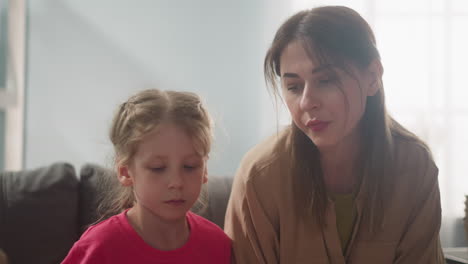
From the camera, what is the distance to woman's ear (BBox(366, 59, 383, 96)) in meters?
1.33

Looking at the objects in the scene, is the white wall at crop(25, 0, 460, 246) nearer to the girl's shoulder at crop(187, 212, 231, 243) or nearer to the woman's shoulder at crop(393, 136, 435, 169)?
the woman's shoulder at crop(393, 136, 435, 169)

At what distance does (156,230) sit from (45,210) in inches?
36.1

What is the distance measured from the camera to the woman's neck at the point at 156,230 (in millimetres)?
1204

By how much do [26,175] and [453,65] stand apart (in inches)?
99.2

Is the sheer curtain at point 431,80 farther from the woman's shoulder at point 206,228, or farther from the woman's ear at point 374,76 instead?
the woman's shoulder at point 206,228

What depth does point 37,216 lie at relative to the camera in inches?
76.3

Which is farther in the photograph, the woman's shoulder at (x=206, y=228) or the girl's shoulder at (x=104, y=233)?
the woman's shoulder at (x=206, y=228)

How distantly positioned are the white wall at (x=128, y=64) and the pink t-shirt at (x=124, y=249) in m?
1.89

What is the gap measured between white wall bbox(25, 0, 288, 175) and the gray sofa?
3.64 ft

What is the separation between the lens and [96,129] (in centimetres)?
316

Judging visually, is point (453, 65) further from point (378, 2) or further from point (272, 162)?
point (272, 162)

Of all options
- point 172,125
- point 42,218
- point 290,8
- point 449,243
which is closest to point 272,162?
point 172,125

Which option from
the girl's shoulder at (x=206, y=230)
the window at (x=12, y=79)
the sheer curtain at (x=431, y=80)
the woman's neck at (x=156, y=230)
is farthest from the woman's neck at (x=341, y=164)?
the window at (x=12, y=79)

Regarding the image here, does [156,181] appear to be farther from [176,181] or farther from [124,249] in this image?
[124,249]
